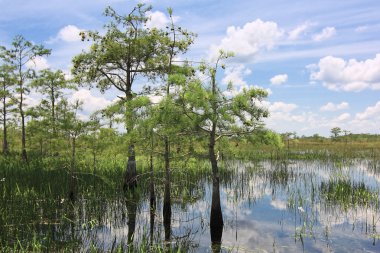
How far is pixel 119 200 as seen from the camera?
1661 cm

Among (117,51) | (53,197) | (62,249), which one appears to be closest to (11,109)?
(117,51)

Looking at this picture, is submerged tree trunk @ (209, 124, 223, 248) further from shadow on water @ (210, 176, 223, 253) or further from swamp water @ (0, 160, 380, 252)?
swamp water @ (0, 160, 380, 252)

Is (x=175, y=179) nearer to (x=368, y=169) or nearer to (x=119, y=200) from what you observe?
(x=119, y=200)

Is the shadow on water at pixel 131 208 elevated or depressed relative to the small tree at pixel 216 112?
depressed

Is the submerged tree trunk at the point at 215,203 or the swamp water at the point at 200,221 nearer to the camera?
the swamp water at the point at 200,221

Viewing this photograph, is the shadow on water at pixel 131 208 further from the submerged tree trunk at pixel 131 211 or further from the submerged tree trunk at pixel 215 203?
the submerged tree trunk at pixel 215 203

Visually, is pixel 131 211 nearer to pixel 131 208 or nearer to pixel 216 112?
pixel 131 208

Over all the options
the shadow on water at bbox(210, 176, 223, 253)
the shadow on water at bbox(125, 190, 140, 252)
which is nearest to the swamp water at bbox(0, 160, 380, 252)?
the shadow on water at bbox(125, 190, 140, 252)

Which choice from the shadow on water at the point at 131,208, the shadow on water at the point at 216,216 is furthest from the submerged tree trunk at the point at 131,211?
the shadow on water at the point at 216,216

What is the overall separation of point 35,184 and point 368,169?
2336 centimetres

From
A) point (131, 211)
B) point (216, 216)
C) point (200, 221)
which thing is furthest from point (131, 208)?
point (216, 216)

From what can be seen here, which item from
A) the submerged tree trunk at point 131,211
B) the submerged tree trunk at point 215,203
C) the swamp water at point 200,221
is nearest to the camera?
the swamp water at point 200,221

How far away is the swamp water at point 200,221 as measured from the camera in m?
10.9

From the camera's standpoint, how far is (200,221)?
13898 millimetres
